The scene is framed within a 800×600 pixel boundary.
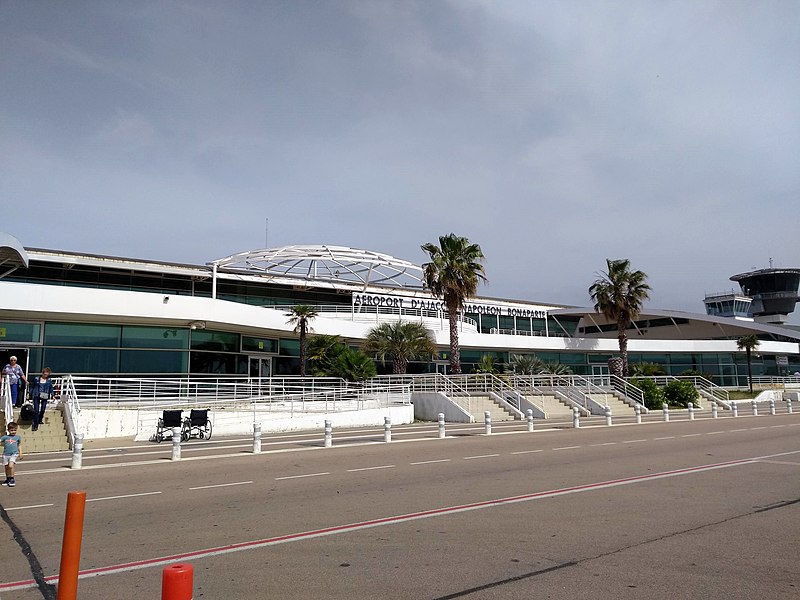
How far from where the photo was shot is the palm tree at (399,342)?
3850cm

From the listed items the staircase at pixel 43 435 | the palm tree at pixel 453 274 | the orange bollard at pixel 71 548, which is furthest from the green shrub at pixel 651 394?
the orange bollard at pixel 71 548

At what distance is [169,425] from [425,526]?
630 inches

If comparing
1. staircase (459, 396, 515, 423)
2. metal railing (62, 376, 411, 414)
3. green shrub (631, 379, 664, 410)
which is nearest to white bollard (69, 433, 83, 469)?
metal railing (62, 376, 411, 414)

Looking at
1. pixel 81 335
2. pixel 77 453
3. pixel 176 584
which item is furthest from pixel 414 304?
pixel 176 584

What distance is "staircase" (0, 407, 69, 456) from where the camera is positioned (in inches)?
761

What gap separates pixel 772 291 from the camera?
363 ft

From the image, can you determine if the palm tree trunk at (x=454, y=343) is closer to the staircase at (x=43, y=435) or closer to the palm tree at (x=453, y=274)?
the palm tree at (x=453, y=274)

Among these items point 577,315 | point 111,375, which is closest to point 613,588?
point 111,375

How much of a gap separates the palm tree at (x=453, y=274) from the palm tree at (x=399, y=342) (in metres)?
2.02

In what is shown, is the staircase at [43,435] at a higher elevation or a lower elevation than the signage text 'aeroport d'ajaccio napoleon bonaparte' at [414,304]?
lower

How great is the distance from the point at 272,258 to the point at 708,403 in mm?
30335

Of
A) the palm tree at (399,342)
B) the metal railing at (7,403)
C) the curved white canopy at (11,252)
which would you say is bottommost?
the metal railing at (7,403)

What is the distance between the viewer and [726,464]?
14.3 m

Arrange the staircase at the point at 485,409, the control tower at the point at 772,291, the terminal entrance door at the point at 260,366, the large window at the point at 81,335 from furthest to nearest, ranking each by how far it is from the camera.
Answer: the control tower at the point at 772,291 < the terminal entrance door at the point at 260,366 < the staircase at the point at 485,409 < the large window at the point at 81,335
